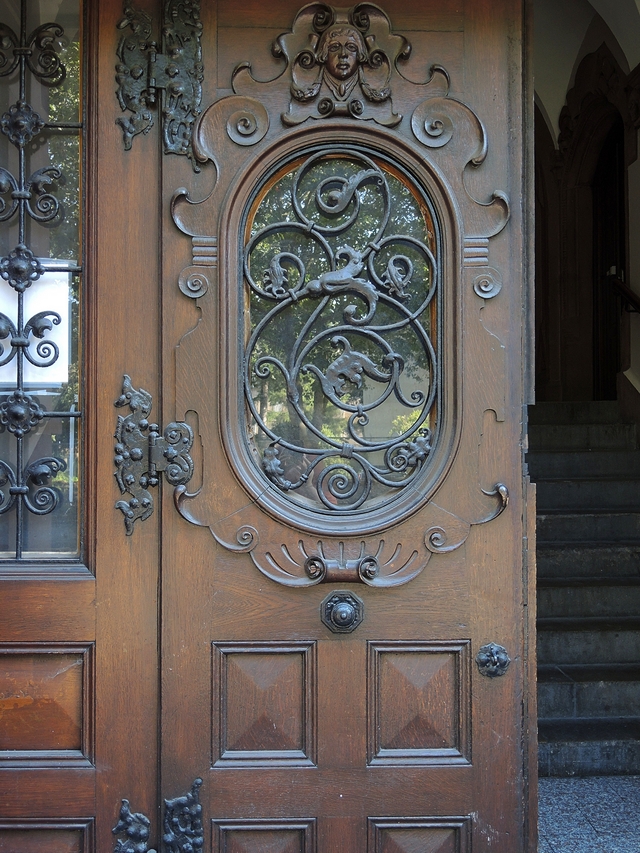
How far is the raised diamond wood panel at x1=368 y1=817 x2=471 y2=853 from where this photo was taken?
2197 mm

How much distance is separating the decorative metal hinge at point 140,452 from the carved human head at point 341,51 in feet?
3.48

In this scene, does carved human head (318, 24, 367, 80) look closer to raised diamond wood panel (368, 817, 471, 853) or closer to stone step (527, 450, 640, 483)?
raised diamond wood panel (368, 817, 471, 853)

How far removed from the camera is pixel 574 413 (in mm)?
5715

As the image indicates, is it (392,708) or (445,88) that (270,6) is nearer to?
(445,88)

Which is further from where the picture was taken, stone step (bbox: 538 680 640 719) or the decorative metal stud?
stone step (bbox: 538 680 640 719)

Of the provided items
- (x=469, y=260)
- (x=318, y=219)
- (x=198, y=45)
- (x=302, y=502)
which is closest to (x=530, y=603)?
(x=302, y=502)

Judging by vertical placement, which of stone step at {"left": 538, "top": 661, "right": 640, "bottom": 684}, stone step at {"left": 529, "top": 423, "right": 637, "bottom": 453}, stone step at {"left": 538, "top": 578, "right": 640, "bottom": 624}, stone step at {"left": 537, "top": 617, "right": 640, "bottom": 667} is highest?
stone step at {"left": 529, "top": 423, "right": 637, "bottom": 453}

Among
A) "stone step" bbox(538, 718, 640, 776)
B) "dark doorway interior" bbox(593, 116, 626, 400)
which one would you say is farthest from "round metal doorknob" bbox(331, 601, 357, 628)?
"dark doorway interior" bbox(593, 116, 626, 400)

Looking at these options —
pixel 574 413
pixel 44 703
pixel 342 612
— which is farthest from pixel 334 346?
pixel 574 413

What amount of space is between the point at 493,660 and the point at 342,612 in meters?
0.46

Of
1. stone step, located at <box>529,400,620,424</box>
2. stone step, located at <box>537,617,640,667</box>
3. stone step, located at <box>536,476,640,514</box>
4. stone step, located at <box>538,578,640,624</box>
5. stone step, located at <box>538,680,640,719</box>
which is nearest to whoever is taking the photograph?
stone step, located at <box>538,680,640,719</box>

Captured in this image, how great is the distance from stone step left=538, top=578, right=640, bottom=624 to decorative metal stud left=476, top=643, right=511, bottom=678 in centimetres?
178

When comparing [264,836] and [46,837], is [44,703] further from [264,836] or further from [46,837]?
[264,836]

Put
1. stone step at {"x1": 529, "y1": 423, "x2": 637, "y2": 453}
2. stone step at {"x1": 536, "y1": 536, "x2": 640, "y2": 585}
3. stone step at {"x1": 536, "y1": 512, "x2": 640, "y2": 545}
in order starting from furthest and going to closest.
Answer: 1. stone step at {"x1": 529, "y1": 423, "x2": 637, "y2": 453}
2. stone step at {"x1": 536, "y1": 512, "x2": 640, "y2": 545}
3. stone step at {"x1": 536, "y1": 536, "x2": 640, "y2": 585}
